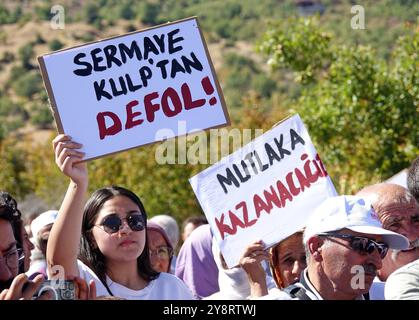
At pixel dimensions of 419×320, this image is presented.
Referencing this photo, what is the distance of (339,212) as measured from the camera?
14.7 ft

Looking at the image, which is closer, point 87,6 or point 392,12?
point 392,12

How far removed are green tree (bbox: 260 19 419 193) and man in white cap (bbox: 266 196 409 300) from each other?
9970 millimetres

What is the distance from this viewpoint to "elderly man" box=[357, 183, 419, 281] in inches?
220

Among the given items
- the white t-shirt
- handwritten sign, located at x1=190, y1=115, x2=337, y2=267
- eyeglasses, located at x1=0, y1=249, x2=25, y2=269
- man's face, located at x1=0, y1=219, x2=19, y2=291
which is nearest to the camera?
man's face, located at x1=0, y1=219, x2=19, y2=291

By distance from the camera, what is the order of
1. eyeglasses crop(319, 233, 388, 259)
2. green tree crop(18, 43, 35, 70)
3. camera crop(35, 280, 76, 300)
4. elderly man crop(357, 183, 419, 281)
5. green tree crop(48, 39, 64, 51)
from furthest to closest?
green tree crop(18, 43, 35, 70)
green tree crop(48, 39, 64, 51)
elderly man crop(357, 183, 419, 281)
eyeglasses crop(319, 233, 388, 259)
camera crop(35, 280, 76, 300)

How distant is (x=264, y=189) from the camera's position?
18.4 ft

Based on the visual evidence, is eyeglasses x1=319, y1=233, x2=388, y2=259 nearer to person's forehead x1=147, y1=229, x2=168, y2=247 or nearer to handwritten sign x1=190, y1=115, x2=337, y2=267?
handwritten sign x1=190, y1=115, x2=337, y2=267

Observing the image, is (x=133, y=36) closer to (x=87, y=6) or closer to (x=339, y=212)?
(x=339, y=212)

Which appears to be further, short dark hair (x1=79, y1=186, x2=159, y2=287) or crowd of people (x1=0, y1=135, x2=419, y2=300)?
short dark hair (x1=79, y1=186, x2=159, y2=287)

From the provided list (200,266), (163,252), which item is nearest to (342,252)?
(163,252)

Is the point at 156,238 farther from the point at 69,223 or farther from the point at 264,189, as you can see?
the point at 69,223

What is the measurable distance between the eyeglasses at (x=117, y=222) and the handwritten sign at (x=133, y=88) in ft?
1.48
